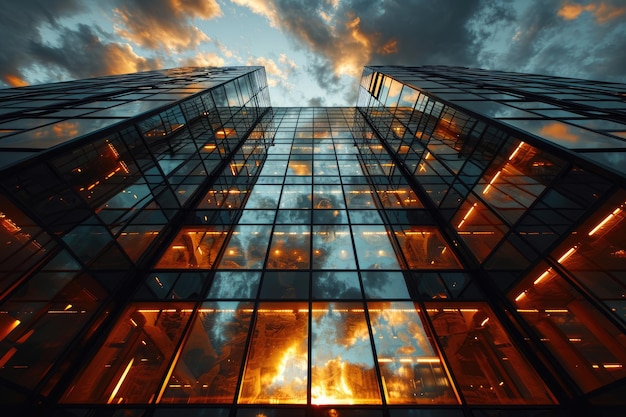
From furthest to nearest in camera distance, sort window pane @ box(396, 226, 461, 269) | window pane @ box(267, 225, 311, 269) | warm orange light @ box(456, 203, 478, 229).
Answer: warm orange light @ box(456, 203, 478, 229)
window pane @ box(396, 226, 461, 269)
window pane @ box(267, 225, 311, 269)

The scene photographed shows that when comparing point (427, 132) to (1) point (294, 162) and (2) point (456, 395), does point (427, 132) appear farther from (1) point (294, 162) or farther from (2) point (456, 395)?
(2) point (456, 395)

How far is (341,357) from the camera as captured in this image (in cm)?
610

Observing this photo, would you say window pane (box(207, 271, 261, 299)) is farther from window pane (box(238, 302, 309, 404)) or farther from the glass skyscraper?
window pane (box(238, 302, 309, 404))

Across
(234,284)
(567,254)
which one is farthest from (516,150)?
(234,284)

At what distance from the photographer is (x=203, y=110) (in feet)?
43.9

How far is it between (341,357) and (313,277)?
262cm

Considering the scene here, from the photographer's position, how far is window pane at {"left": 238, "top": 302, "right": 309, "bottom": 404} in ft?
17.9

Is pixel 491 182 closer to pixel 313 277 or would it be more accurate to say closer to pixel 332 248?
pixel 332 248

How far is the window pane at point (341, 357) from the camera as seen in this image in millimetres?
5500

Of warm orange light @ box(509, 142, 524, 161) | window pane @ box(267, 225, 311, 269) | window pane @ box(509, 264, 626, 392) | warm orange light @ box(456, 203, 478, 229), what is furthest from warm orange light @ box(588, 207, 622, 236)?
window pane @ box(267, 225, 311, 269)

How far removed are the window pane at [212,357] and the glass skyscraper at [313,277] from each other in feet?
0.15

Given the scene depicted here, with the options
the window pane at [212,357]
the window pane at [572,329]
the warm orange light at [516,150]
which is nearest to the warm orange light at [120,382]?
the window pane at [212,357]

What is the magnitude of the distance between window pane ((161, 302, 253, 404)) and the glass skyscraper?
0.05m

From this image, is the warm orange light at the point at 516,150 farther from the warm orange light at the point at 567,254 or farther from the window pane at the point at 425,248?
the window pane at the point at 425,248
